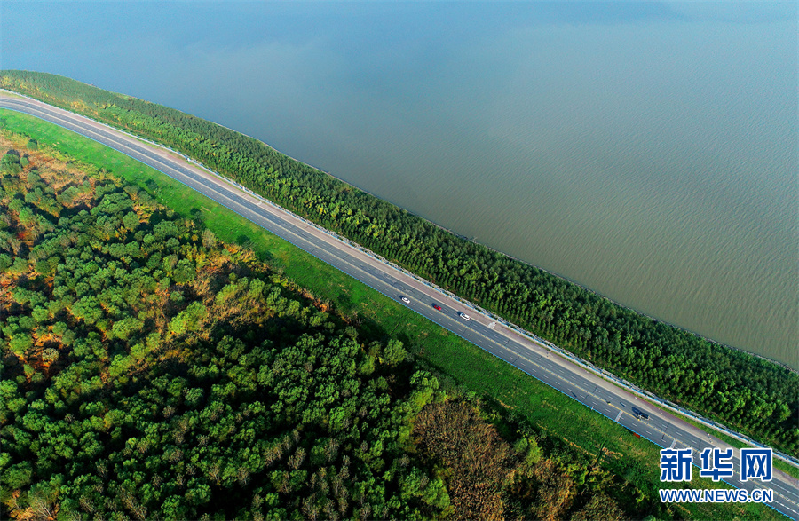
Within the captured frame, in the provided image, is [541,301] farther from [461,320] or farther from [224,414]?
[224,414]

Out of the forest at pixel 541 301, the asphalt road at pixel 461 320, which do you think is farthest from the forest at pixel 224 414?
the forest at pixel 541 301

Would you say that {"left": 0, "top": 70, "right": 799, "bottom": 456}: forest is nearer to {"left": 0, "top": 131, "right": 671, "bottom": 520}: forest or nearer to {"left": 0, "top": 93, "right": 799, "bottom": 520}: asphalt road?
{"left": 0, "top": 93, "right": 799, "bottom": 520}: asphalt road

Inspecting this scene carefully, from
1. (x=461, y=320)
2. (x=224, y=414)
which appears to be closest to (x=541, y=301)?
(x=461, y=320)

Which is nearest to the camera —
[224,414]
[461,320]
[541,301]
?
[224,414]

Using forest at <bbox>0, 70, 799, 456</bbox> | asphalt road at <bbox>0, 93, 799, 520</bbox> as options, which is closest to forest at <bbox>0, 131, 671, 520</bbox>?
asphalt road at <bbox>0, 93, 799, 520</bbox>

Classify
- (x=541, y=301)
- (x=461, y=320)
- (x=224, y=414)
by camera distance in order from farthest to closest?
(x=461, y=320), (x=541, y=301), (x=224, y=414)

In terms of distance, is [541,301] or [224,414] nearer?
[224,414]

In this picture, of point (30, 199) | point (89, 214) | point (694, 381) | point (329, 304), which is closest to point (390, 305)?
point (329, 304)
